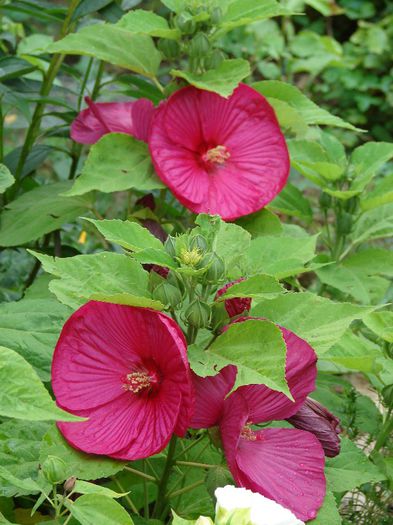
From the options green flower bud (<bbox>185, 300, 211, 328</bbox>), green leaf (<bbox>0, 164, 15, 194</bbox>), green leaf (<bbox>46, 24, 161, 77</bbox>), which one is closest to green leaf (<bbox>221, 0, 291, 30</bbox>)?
green leaf (<bbox>46, 24, 161, 77</bbox>)

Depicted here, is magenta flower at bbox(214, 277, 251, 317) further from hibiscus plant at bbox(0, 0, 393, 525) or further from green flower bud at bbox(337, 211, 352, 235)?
green flower bud at bbox(337, 211, 352, 235)

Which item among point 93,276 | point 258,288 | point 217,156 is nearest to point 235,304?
point 258,288

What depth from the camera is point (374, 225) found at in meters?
1.62

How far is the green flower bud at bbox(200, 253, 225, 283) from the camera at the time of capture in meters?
1.00

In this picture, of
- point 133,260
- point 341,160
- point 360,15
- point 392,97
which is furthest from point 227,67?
point 360,15

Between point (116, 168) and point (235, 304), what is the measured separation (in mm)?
464

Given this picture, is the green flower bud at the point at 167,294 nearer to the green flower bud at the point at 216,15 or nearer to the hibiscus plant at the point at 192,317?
the hibiscus plant at the point at 192,317

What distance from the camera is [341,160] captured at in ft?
5.46

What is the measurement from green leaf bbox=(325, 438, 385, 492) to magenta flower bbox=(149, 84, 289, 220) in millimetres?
413

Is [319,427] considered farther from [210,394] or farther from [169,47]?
[169,47]

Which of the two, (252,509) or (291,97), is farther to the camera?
(291,97)

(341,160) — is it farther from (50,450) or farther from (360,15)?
(360,15)

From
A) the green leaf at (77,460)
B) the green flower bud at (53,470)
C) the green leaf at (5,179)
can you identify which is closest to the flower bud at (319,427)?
the green leaf at (77,460)

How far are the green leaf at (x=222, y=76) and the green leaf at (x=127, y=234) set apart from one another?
37 cm
